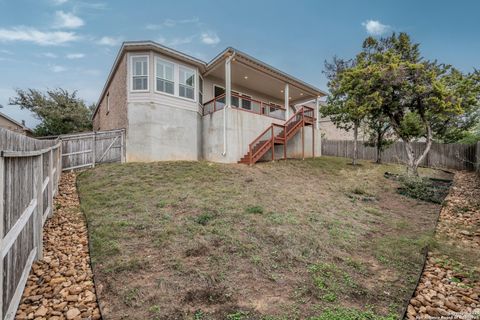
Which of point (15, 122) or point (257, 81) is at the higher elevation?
point (257, 81)

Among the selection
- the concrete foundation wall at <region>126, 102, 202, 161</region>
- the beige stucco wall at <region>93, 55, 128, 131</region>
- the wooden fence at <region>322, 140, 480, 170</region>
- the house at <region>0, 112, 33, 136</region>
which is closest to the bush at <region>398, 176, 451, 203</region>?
the wooden fence at <region>322, 140, 480, 170</region>

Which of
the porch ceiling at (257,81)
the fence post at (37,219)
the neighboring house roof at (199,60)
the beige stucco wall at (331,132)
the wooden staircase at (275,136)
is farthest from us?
the beige stucco wall at (331,132)

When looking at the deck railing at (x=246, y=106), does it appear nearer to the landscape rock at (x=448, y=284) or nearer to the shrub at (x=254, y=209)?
the shrub at (x=254, y=209)

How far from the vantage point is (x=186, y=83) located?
1242cm

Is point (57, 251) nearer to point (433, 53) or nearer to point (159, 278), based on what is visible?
point (159, 278)

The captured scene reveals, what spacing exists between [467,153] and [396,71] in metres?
10.5

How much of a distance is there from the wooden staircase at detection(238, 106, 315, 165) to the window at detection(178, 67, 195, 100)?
4185mm

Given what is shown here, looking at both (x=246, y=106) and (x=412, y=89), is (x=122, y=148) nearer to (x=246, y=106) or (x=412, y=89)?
(x=246, y=106)

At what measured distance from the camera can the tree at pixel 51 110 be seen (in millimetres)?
20828

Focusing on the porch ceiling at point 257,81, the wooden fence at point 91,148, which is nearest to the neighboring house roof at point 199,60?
the porch ceiling at point 257,81

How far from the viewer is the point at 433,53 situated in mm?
14664

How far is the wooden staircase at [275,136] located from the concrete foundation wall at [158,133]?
3086mm

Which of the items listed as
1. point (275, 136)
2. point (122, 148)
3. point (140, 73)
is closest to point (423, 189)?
point (275, 136)

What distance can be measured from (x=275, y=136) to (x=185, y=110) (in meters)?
5.07
